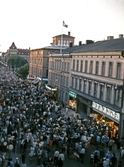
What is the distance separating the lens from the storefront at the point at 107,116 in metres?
28.5

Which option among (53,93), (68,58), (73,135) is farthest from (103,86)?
(53,93)

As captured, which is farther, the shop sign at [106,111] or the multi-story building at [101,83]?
the multi-story building at [101,83]

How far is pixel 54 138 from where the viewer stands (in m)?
22.2

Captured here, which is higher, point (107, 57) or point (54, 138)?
point (107, 57)

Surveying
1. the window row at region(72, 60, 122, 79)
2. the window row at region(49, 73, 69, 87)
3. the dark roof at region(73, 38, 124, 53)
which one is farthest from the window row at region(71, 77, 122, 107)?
the window row at region(49, 73, 69, 87)

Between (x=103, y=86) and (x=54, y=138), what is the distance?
1281 centimetres

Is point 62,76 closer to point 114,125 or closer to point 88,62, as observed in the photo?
point 88,62

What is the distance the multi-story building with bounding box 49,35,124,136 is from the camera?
28922 millimetres

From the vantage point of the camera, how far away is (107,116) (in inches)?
1198

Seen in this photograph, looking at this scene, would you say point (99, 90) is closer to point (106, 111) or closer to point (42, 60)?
point (106, 111)

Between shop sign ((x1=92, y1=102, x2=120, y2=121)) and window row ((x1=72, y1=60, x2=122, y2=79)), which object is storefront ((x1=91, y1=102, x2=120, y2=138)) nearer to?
shop sign ((x1=92, y1=102, x2=120, y2=121))

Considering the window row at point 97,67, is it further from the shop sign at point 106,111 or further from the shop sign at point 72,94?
the shop sign at point 72,94

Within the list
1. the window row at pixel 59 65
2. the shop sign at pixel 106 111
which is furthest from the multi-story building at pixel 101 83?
the window row at pixel 59 65

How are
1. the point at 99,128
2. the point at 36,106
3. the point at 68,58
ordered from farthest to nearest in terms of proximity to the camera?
the point at 68,58, the point at 36,106, the point at 99,128
